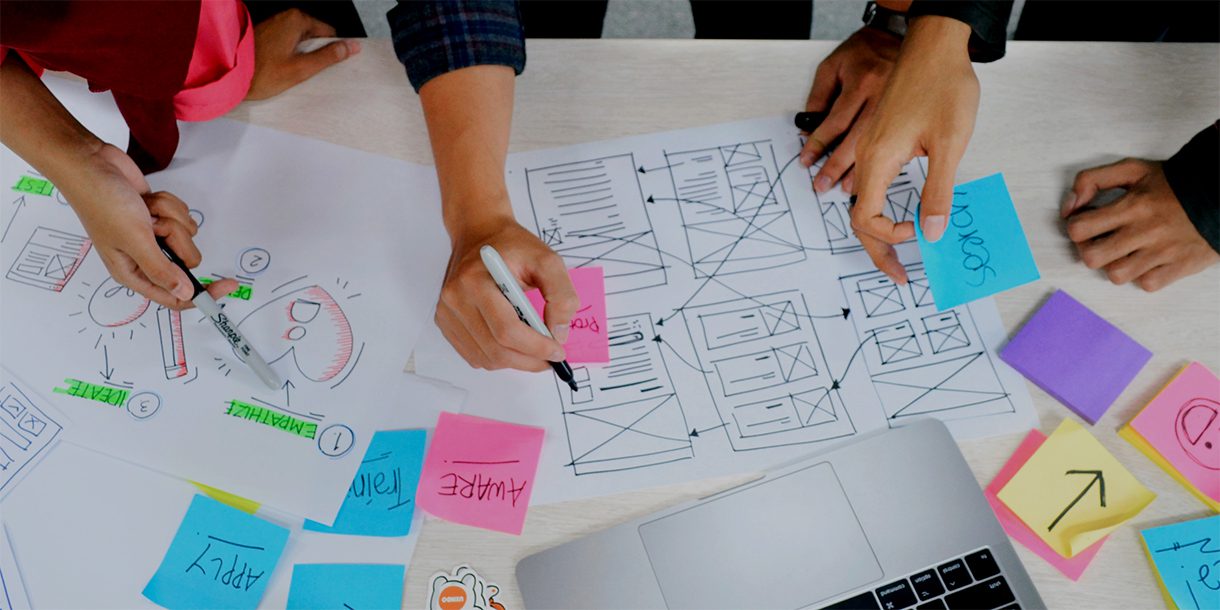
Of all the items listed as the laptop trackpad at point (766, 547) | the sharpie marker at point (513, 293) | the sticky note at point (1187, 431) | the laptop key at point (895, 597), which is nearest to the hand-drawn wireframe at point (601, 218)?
the sharpie marker at point (513, 293)

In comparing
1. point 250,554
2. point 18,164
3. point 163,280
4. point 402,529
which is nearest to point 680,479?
point 402,529

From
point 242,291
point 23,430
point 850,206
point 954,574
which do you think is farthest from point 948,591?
point 23,430

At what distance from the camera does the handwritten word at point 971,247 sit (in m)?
0.70

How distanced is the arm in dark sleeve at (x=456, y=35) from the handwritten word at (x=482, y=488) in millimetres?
368

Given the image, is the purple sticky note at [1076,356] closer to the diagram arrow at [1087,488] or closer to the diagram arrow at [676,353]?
the diagram arrow at [1087,488]

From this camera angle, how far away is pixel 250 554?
640 millimetres

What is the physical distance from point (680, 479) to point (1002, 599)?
0.26 meters

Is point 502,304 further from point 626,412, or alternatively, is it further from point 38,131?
point 38,131

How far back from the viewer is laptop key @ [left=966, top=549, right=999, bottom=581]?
608mm

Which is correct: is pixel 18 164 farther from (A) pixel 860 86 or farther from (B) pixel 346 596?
(A) pixel 860 86

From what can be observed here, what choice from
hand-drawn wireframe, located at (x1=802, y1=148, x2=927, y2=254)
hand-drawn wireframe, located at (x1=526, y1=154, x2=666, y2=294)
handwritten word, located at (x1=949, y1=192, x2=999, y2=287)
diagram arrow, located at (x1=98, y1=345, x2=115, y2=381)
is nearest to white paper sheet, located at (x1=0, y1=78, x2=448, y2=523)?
diagram arrow, located at (x1=98, y1=345, x2=115, y2=381)

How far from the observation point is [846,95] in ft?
2.55

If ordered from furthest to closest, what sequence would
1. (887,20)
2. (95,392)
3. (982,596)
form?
(887,20), (95,392), (982,596)

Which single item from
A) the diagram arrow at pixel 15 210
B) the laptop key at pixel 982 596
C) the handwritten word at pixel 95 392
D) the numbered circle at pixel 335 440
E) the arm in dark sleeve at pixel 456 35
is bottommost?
the laptop key at pixel 982 596
